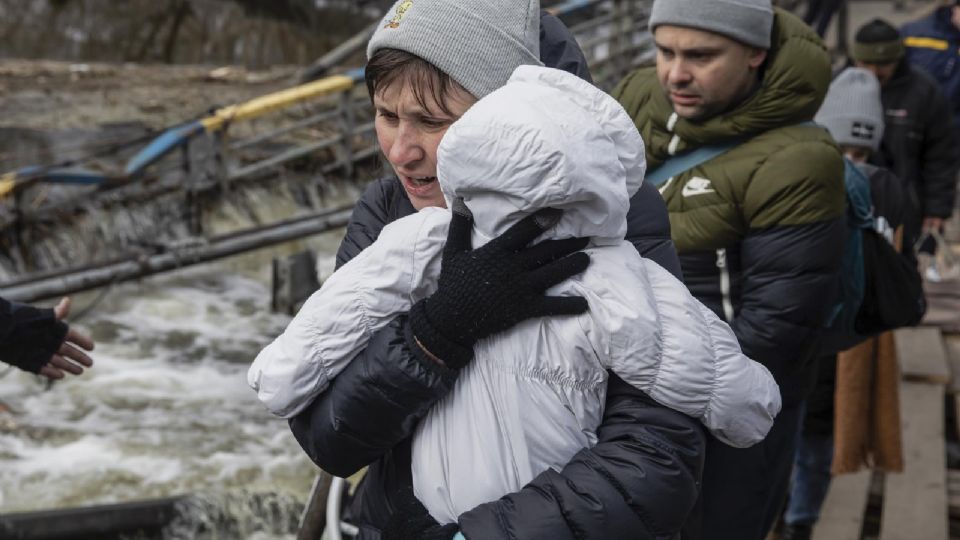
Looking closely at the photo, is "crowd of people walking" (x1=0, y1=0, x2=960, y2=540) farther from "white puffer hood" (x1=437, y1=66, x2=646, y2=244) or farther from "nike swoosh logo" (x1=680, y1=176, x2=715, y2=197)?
"nike swoosh logo" (x1=680, y1=176, x2=715, y2=197)

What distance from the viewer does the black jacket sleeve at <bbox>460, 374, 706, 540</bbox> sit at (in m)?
1.73

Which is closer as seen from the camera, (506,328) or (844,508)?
(506,328)

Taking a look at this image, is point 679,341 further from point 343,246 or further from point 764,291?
point 764,291

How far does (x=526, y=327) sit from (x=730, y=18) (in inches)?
65.4

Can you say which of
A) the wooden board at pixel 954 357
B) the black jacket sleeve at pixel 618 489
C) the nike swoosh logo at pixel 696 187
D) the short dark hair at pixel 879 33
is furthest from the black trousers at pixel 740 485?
the short dark hair at pixel 879 33

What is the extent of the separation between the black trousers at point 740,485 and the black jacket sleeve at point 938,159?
343 cm

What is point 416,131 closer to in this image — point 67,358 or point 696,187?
point 696,187

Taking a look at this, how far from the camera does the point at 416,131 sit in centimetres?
206

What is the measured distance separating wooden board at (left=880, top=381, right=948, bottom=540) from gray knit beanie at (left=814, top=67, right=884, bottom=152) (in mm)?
1431

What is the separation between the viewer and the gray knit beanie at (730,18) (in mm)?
3141

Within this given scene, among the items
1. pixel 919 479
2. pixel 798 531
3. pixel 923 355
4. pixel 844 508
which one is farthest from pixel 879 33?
pixel 798 531

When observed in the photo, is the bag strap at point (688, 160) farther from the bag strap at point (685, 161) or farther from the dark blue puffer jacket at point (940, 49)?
the dark blue puffer jacket at point (940, 49)

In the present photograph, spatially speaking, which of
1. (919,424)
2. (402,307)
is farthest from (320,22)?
(402,307)

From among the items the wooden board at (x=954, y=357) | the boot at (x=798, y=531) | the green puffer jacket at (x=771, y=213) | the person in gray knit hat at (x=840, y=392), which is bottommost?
the wooden board at (x=954, y=357)
